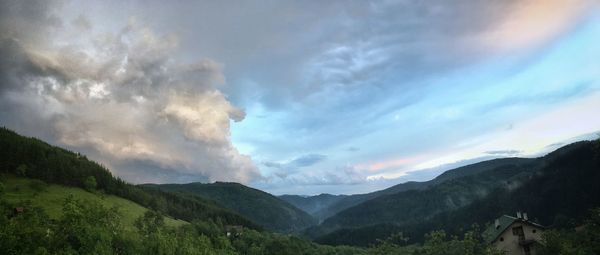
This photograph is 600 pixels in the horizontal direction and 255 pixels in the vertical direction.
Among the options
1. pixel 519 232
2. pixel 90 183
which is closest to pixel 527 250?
pixel 519 232

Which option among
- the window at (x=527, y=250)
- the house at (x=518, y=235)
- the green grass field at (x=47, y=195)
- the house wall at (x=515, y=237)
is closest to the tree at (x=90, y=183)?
the green grass field at (x=47, y=195)

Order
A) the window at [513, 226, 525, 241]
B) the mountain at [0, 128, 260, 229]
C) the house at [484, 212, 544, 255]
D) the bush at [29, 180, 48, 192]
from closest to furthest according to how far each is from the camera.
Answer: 1. the house at [484, 212, 544, 255]
2. the window at [513, 226, 525, 241]
3. the bush at [29, 180, 48, 192]
4. the mountain at [0, 128, 260, 229]

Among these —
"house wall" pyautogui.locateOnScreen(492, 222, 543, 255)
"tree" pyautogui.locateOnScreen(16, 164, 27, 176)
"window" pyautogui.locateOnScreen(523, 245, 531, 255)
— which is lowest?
"window" pyautogui.locateOnScreen(523, 245, 531, 255)

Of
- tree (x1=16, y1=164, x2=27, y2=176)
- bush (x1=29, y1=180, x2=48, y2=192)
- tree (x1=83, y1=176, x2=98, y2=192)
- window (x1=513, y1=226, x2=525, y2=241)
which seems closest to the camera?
window (x1=513, y1=226, x2=525, y2=241)

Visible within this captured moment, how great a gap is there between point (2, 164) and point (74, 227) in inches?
5090

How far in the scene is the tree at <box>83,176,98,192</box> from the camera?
→ 174212 millimetres

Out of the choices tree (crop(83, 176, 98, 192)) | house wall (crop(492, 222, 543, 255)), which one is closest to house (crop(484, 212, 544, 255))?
house wall (crop(492, 222, 543, 255))

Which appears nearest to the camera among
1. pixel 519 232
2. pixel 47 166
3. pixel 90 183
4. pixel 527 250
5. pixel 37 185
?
pixel 527 250

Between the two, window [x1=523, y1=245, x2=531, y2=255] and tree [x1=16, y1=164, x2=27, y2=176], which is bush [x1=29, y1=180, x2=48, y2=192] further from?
window [x1=523, y1=245, x2=531, y2=255]

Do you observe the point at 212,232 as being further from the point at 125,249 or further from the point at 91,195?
the point at 125,249

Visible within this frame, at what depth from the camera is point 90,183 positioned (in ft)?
573

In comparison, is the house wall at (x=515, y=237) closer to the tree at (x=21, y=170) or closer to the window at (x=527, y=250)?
the window at (x=527, y=250)

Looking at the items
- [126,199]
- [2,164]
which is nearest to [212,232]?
[126,199]

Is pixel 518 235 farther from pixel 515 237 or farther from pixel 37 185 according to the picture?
pixel 37 185
